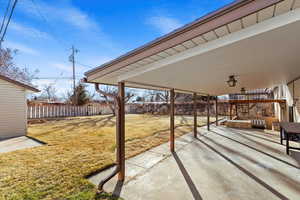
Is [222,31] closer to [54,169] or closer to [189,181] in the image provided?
[189,181]

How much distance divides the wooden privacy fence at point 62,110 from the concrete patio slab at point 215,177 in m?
11.9

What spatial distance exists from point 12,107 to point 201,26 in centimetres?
840

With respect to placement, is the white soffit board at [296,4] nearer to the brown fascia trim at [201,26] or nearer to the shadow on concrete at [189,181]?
the brown fascia trim at [201,26]

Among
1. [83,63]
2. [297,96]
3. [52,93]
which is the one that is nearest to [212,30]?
[297,96]

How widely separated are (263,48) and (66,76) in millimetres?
22192

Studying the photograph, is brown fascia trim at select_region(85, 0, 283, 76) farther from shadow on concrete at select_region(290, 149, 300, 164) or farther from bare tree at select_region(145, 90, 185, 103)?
bare tree at select_region(145, 90, 185, 103)

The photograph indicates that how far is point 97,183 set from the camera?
258 cm

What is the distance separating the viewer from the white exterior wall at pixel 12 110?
19.9 feet

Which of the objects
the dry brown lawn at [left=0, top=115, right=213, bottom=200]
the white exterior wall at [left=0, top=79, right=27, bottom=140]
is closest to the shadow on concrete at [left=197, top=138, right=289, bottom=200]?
the dry brown lawn at [left=0, top=115, right=213, bottom=200]

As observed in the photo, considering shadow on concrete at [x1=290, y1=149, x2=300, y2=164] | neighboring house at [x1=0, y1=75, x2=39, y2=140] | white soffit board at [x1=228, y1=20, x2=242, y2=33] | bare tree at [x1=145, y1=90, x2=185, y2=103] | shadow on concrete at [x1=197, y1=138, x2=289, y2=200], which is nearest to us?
white soffit board at [x1=228, y1=20, x2=242, y2=33]

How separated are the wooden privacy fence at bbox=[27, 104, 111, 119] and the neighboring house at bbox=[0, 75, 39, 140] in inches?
230

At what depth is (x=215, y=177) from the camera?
2770mm

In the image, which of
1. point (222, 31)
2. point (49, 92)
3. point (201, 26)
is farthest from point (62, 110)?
point (222, 31)

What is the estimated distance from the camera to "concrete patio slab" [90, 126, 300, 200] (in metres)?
2.29
